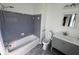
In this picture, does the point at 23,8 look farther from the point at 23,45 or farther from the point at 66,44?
the point at 66,44

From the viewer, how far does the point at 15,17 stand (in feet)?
2.82

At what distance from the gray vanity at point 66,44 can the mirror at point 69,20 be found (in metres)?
0.16

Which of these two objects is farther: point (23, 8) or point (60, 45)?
point (60, 45)

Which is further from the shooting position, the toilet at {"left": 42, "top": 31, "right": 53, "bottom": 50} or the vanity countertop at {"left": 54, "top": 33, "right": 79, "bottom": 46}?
the toilet at {"left": 42, "top": 31, "right": 53, "bottom": 50}

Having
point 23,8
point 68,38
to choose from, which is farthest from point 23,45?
point 68,38

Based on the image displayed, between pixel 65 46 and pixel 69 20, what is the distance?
1.15ft

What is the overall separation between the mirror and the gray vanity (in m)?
0.16

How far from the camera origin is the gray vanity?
0.86 m

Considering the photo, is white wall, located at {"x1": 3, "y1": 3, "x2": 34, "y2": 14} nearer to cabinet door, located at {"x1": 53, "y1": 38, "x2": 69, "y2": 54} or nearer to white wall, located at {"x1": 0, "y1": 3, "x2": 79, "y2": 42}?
white wall, located at {"x1": 0, "y1": 3, "x2": 79, "y2": 42}

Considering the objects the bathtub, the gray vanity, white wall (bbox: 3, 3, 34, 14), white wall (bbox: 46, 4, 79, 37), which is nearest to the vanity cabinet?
the gray vanity

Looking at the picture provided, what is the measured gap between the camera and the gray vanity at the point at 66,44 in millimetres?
859

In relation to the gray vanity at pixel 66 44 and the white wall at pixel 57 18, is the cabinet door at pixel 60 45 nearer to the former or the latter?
the gray vanity at pixel 66 44

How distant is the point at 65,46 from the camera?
93 cm

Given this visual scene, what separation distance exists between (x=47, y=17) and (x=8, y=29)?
527 mm
